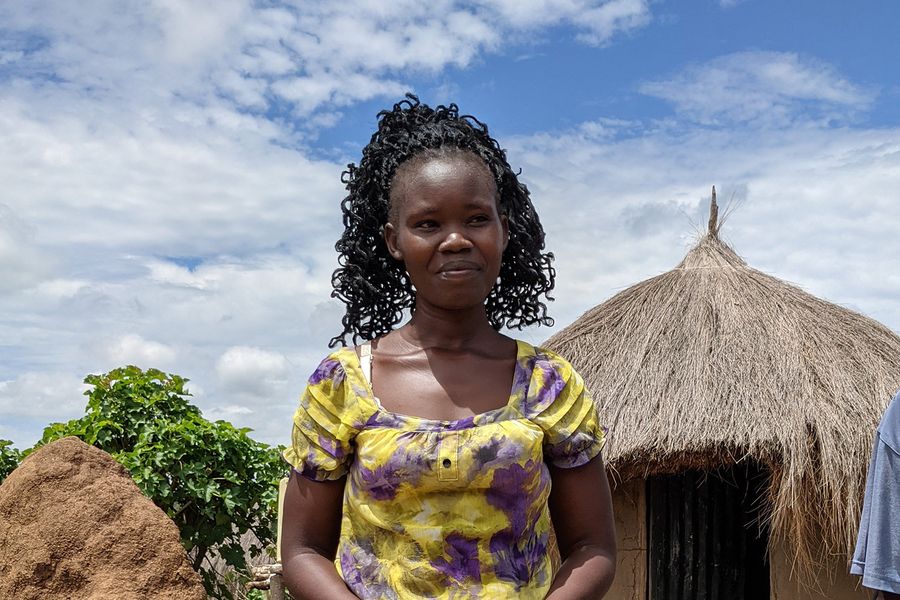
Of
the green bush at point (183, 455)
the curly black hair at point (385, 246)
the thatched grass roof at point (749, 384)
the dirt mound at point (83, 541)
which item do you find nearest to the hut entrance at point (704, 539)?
the thatched grass roof at point (749, 384)

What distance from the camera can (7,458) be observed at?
6.38 meters

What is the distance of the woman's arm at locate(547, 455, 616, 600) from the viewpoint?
6.54 ft

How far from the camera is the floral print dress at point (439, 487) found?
185 centimetres

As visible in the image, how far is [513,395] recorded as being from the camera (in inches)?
77.9

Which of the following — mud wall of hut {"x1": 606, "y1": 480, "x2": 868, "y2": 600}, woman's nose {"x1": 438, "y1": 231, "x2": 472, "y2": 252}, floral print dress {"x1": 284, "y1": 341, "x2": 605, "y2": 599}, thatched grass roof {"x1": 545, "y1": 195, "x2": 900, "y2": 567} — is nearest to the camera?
floral print dress {"x1": 284, "y1": 341, "x2": 605, "y2": 599}

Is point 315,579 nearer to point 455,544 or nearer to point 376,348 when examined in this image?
point 455,544

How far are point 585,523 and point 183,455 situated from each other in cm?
438

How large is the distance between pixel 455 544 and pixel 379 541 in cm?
15

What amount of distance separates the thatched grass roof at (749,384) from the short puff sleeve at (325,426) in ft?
16.2

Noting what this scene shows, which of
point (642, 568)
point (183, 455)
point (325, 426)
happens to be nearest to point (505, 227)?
point (325, 426)

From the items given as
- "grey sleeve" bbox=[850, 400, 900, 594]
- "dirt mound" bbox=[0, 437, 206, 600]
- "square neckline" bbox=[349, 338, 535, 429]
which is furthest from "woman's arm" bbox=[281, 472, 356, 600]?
"dirt mound" bbox=[0, 437, 206, 600]

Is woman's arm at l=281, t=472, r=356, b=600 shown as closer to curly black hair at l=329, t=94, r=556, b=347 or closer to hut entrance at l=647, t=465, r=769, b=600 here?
curly black hair at l=329, t=94, r=556, b=347

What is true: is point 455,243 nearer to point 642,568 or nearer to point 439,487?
point 439,487

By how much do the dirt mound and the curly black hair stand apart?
2.84 meters
